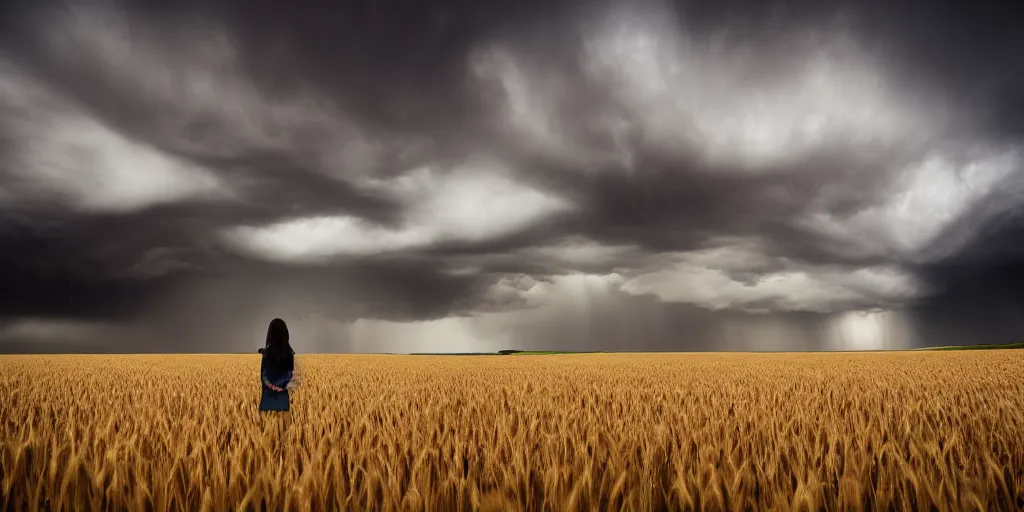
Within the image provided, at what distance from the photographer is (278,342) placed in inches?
309

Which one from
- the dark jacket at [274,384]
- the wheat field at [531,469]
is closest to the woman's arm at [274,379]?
the dark jacket at [274,384]

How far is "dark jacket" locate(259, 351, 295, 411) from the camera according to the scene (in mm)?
7605

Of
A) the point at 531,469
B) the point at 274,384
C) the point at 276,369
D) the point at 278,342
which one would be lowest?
the point at 531,469

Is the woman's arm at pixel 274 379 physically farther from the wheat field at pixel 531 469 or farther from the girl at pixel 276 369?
the wheat field at pixel 531 469

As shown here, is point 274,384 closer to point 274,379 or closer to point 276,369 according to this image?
point 274,379

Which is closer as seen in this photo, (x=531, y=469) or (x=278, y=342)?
(x=531, y=469)

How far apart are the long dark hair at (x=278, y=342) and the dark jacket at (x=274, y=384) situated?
6cm

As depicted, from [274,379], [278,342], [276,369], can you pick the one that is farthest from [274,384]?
[278,342]

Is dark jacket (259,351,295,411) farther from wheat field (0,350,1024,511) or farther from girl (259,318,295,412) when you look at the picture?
wheat field (0,350,1024,511)

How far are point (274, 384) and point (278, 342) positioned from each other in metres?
0.58

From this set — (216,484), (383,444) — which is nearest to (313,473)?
(216,484)

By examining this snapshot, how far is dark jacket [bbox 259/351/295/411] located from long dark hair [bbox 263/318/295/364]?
64 millimetres

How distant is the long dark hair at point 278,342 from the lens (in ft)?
25.6

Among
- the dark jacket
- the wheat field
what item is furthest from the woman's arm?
the wheat field
